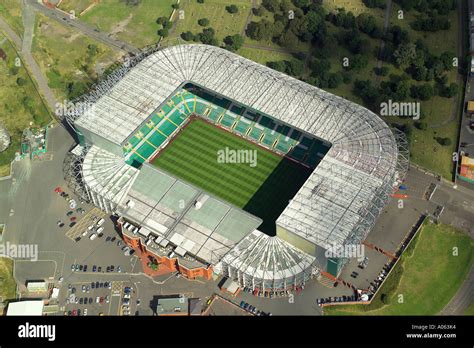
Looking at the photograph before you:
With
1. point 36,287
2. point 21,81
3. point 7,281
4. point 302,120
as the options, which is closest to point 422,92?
point 302,120

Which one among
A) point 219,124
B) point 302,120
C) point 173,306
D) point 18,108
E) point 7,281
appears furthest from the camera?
point 18,108

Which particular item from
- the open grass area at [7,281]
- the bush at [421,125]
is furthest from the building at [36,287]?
the bush at [421,125]

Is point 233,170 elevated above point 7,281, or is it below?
above

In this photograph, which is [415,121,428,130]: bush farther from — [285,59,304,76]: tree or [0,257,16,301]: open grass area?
[0,257,16,301]: open grass area

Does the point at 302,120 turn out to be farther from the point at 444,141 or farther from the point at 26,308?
the point at 26,308

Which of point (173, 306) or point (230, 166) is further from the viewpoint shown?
point (230, 166)

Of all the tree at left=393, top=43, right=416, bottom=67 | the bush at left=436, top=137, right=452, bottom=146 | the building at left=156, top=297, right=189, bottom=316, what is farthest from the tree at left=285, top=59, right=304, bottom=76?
the building at left=156, top=297, right=189, bottom=316
